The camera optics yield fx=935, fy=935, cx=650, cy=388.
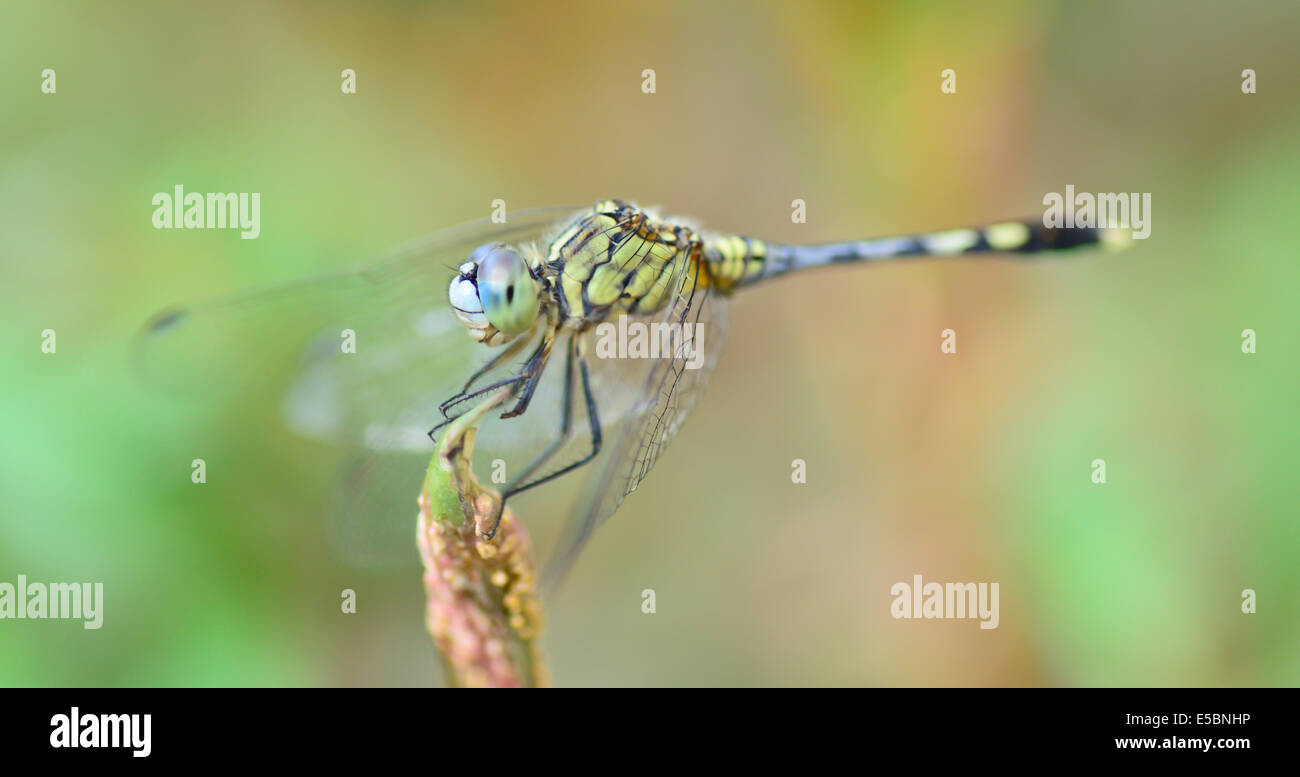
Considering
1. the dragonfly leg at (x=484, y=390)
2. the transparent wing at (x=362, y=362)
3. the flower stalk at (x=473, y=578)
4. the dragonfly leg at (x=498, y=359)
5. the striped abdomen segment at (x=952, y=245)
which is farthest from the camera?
the striped abdomen segment at (x=952, y=245)

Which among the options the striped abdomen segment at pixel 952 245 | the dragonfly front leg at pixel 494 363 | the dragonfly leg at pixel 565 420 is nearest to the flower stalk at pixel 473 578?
the dragonfly front leg at pixel 494 363

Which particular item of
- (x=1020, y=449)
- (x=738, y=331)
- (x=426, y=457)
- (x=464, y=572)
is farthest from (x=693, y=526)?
(x=464, y=572)

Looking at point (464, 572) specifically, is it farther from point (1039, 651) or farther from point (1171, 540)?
point (1171, 540)

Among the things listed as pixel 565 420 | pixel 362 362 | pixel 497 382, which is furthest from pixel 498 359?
pixel 362 362

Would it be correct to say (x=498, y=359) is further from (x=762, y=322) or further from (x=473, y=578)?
(x=762, y=322)

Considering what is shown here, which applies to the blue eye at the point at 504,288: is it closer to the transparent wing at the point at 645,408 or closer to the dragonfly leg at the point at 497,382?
the dragonfly leg at the point at 497,382

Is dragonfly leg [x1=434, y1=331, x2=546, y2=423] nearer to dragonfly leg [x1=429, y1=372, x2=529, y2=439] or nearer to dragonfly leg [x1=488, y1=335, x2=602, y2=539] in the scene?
dragonfly leg [x1=429, y1=372, x2=529, y2=439]

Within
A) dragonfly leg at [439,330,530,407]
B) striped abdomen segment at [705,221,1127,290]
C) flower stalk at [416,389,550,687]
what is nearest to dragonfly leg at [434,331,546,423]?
dragonfly leg at [439,330,530,407]
